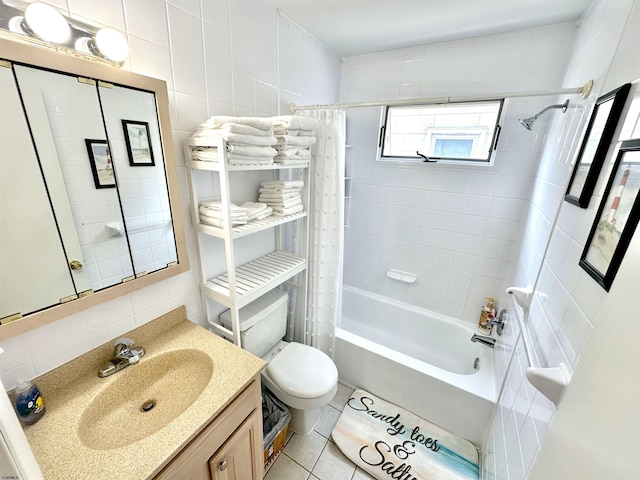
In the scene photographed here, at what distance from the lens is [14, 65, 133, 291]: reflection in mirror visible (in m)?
0.75

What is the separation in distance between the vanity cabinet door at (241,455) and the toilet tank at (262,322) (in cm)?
41

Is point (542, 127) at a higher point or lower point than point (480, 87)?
lower

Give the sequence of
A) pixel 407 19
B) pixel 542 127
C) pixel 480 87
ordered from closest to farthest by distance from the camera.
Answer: pixel 407 19 → pixel 542 127 → pixel 480 87

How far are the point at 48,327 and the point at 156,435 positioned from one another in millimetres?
508

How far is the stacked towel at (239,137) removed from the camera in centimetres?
105

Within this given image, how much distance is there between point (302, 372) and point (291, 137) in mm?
1279

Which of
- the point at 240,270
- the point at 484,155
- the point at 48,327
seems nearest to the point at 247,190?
the point at 240,270

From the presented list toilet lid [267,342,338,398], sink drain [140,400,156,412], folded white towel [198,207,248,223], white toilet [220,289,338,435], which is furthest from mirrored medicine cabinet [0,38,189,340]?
toilet lid [267,342,338,398]

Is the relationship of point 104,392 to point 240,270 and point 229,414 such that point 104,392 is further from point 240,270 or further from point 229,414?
point 240,270

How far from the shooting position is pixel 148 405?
0.98 m

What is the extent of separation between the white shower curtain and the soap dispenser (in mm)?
1285

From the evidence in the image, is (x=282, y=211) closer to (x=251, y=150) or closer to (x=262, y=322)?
(x=251, y=150)

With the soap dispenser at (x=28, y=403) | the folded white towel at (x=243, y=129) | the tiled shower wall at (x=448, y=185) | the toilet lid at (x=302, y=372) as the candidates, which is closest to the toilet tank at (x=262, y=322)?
the toilet lid at (x=302, y=372)

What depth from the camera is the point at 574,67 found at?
4.51 feet
